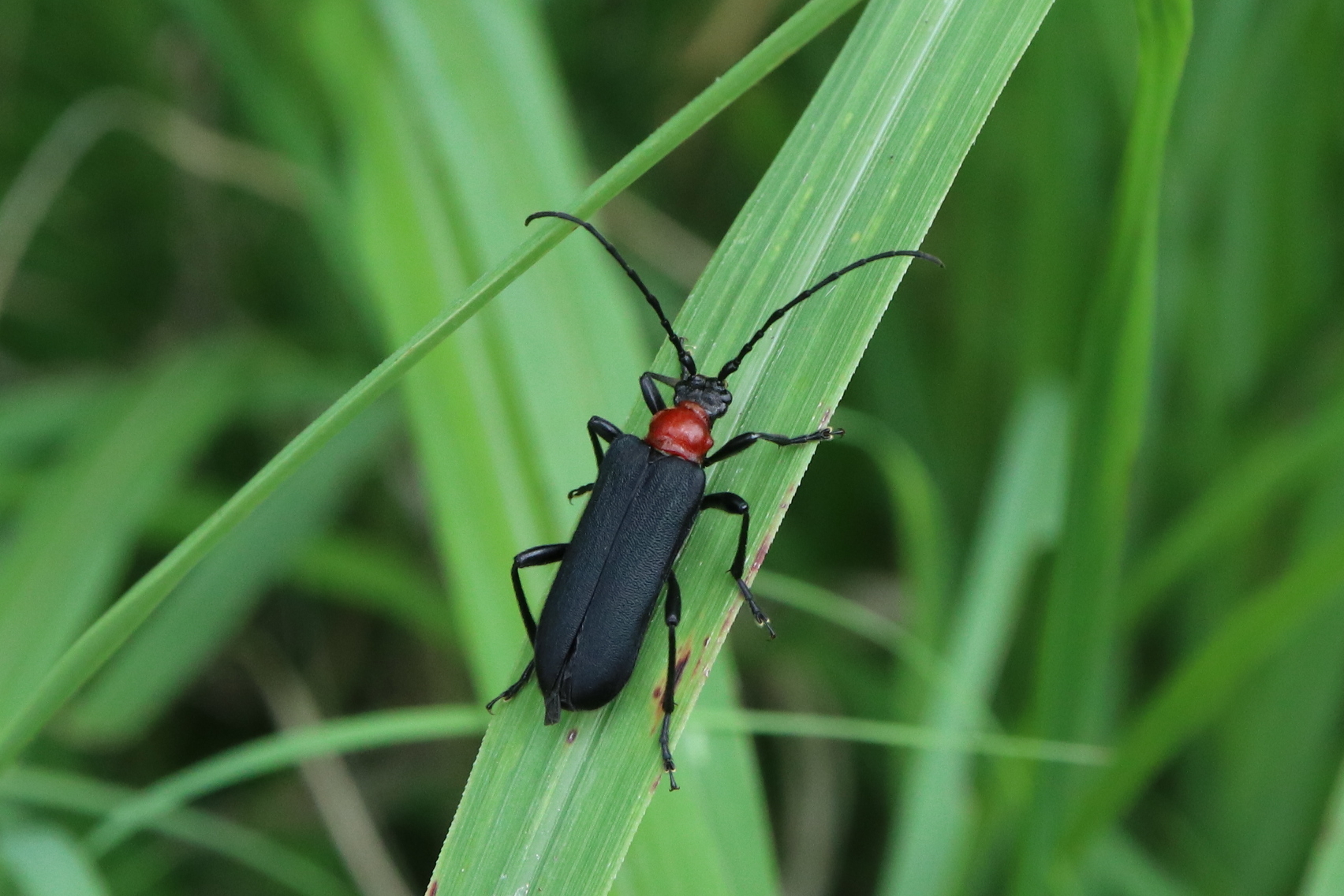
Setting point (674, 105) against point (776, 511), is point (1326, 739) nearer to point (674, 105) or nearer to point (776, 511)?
point (776, 511)

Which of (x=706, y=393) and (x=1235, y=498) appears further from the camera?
(x=1235, y=498)

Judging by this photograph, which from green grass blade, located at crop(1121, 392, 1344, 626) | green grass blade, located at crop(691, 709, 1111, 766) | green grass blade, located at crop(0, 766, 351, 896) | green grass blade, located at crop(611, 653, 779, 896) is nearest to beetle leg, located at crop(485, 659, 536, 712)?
green grass blade, located at crop(611, 653, 779, 896)

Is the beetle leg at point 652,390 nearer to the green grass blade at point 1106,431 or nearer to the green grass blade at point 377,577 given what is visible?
the green grass blade at point 1106,431

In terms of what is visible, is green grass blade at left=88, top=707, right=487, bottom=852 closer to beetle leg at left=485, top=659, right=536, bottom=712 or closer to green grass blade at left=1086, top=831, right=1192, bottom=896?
beetle leg at left=485, top=659, right=536, bottom=712

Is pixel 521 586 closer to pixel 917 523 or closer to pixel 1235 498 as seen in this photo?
pixel 917 523

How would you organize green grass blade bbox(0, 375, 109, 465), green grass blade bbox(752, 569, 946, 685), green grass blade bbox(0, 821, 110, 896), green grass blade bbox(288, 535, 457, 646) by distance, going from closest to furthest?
green grass blade bbox(0, 821, 110, 896)
green grass blade bbox(752, 569, 946, 685)
green grass blade bbox(288, 535, 457, 646)
green grass blade bbox(0, 375, 109, 465)

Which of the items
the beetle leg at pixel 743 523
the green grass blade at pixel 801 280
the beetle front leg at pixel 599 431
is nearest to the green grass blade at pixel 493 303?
the beetle front leg at pixel 599 431

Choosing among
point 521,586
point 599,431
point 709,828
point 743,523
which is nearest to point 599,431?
point 599,431
